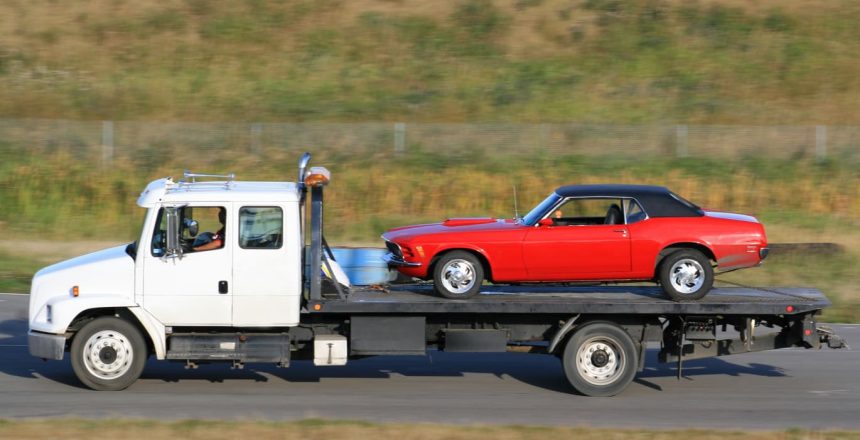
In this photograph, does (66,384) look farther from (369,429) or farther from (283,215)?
(369,429)

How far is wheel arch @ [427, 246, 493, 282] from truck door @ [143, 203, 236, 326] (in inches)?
91.6

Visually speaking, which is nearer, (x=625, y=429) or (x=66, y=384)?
(x=625, y=429)

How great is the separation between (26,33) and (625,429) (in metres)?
37.3

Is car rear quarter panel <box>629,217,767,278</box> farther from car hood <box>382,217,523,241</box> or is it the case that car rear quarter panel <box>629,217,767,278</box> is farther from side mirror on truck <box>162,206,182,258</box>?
side mirror on truck <box>162,206,182,258</box>

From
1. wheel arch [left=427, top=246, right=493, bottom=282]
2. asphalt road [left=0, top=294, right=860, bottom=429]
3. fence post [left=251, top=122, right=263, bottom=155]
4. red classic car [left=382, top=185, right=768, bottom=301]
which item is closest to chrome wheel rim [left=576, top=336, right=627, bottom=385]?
asphalt road [left=0, top=294, right=860, bottom=429]

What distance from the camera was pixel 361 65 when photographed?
40.5m

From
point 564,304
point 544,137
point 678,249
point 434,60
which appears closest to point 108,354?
point 564,304

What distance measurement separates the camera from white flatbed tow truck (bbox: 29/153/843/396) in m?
12.1

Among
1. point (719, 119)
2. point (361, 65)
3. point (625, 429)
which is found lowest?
point (625, 429)

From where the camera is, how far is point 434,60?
133ft

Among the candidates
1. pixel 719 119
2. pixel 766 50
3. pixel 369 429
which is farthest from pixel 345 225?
pixel 766 50

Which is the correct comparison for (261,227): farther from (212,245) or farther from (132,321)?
(132,321)

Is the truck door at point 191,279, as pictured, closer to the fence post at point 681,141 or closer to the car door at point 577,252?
the car door at point 577,252

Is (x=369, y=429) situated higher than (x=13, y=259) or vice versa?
(x=13, y=259)
